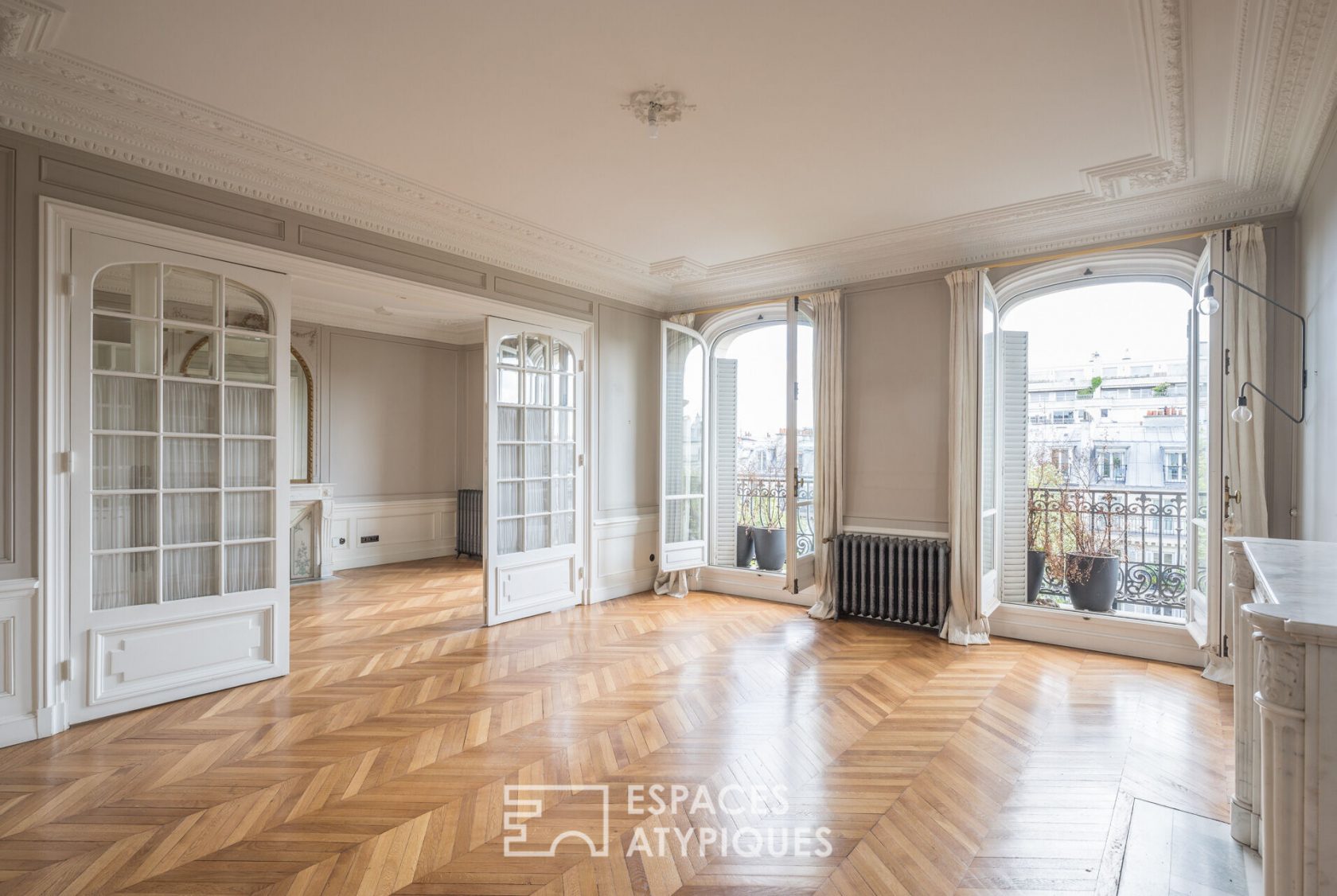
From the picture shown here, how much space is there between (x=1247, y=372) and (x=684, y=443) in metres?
3.89

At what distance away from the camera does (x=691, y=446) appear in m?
6.18

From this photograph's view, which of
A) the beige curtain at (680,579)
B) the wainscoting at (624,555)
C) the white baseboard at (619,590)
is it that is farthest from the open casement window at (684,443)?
the white baseboard at (619,590)

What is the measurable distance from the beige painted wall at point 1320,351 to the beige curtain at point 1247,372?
19 centimetres

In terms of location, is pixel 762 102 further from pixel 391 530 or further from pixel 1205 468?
pixel 391 530

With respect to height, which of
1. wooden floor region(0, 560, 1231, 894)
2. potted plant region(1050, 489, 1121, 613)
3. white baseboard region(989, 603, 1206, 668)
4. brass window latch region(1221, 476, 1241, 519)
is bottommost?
wooden floor region(0, 560, 1231, 894)

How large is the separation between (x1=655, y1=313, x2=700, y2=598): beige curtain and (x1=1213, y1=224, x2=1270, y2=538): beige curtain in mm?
3854

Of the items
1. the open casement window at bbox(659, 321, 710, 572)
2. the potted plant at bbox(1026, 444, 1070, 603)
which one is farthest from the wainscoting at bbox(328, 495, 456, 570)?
the potted plant at bbox(1026, 444, 1070, 603)

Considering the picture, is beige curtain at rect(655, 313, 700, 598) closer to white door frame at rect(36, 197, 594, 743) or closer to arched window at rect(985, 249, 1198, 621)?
arched window at rect(985, 249, 1198, 621)

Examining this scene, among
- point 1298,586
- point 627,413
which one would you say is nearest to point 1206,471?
point 1298,586

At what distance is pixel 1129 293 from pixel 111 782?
629 cm

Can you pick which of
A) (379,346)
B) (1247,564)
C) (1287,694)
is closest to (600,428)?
(379,346)

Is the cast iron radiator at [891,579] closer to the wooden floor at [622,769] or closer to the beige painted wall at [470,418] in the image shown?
the wooden floor at [622,769]

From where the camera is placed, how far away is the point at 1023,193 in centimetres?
403

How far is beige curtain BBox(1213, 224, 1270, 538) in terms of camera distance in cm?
369
